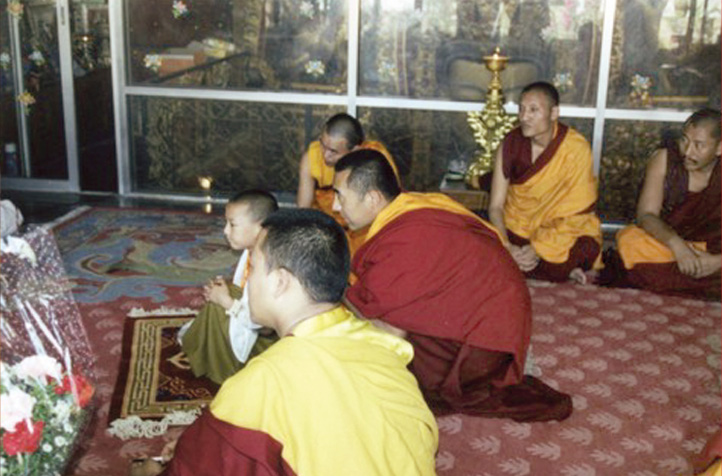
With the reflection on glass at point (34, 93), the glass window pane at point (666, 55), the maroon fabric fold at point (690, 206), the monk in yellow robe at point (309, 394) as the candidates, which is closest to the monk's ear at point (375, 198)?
the monk in yellow robe at point (309, 394)

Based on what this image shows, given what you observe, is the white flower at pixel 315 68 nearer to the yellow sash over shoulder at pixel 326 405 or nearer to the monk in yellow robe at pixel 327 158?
the monk in yellow robe at pixel 327 158

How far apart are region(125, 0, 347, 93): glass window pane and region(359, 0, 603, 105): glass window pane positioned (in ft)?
0.97

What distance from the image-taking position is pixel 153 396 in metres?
3.46

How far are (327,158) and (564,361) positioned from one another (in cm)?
173

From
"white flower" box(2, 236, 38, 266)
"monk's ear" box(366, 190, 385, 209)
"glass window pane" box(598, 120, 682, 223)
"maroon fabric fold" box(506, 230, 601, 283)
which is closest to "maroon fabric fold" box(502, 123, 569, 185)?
"maroon fabric fold" box(506, 230, 601, 283)

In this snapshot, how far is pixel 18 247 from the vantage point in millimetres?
1970

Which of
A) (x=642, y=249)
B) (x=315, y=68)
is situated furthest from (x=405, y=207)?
(x=315, y=68)

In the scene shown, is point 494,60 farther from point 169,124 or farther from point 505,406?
point 505,406

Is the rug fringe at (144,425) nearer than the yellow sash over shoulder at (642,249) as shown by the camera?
Yes

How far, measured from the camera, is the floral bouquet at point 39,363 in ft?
5.68

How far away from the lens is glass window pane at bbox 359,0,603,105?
6414 millimetres

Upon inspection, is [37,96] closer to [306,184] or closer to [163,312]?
[306,184]

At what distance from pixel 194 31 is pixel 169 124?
2.50 feet

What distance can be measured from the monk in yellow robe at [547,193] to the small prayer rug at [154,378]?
219 cm
